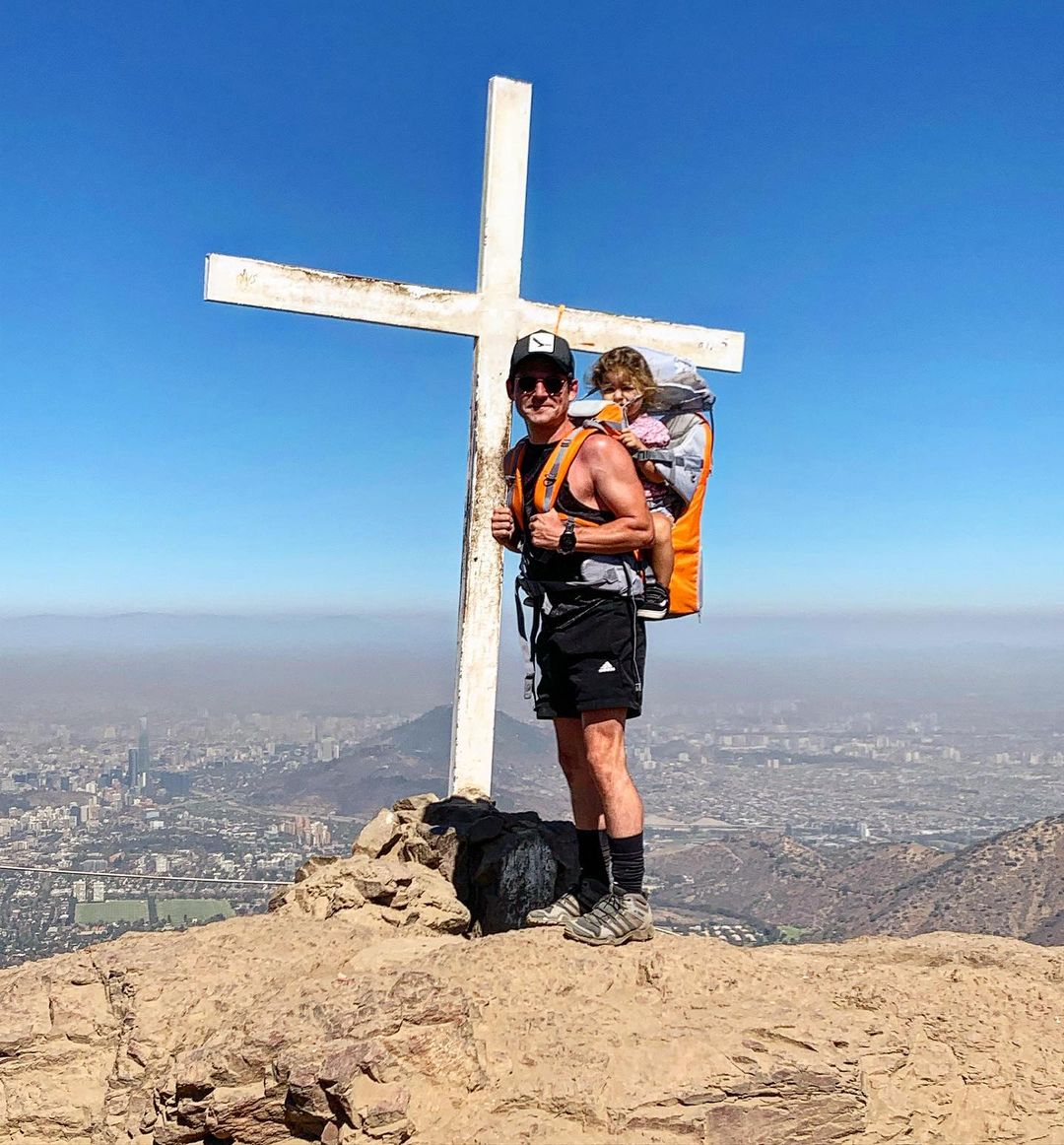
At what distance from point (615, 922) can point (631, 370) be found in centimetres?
236

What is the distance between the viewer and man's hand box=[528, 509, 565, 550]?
4004mm

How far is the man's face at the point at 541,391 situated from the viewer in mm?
4211

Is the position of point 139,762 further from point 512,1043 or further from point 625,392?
point 512,1043

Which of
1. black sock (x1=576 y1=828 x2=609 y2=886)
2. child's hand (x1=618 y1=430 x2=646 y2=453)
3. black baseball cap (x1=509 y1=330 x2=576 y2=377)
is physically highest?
black baseball cap (x1=509 y1=330 x2=576 y2=377)

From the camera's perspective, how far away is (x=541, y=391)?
4.23 metres

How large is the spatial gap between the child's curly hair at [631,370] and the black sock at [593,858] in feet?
6.33

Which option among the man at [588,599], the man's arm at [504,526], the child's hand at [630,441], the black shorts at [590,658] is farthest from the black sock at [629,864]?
the child's hand at [630,441]

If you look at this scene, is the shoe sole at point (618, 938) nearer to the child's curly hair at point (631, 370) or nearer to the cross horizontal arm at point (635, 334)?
the child's curly hair at point (631, 370)

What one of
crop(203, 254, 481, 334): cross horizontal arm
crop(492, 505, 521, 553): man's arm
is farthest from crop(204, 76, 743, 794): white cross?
crop(492, 505, 521, 553): man's arm

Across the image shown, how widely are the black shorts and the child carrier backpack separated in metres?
0.38

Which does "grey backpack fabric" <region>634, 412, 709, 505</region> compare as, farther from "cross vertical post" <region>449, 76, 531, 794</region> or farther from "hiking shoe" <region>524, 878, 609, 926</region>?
"hiking shoe" <region>524, 878, 609, 926</region>

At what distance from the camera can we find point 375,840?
5.13 m

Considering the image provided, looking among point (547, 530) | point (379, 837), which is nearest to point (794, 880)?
point (379, 837)

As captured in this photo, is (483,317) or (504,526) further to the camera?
(483,317)
